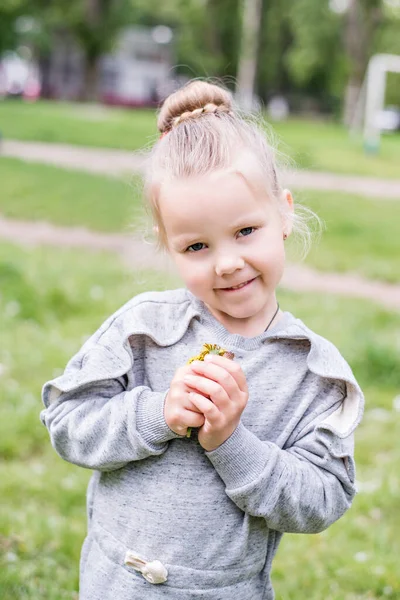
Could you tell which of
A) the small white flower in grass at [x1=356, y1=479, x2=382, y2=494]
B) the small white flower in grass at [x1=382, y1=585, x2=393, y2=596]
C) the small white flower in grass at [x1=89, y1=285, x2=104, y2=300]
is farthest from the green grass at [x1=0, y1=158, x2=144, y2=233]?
the small white flower in grass at [x1=382, y1=585, x2=393, y2=596]

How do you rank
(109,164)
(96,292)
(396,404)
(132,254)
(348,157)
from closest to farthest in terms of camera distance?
(396,404), (96,292), (132,254), (109,164), (348,157)

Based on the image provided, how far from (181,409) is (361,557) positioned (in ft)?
5.49

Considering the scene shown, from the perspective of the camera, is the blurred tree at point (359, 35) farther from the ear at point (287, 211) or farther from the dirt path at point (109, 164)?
the ear at point (287, 211)

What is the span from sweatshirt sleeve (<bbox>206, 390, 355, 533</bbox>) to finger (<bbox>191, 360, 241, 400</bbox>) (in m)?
0.09

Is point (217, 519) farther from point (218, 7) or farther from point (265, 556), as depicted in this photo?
point (218, 7)

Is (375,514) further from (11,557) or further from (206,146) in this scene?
(206,146)

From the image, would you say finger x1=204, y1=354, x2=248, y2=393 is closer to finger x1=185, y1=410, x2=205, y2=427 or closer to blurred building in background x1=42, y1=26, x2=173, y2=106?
finger x1=185, y1=410, x2=205, y2=427

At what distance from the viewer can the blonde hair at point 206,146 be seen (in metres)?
1.60

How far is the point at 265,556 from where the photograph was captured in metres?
1.74

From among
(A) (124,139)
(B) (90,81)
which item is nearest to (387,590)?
(A) (124,139)

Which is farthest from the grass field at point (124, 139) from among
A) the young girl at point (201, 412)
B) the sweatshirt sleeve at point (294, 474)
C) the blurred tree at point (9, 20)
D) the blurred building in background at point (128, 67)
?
the blurred building in background at point (128, 67)

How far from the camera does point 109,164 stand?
12.0m

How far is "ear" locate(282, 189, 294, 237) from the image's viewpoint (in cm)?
173

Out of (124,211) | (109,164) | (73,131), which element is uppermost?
(124,211)
